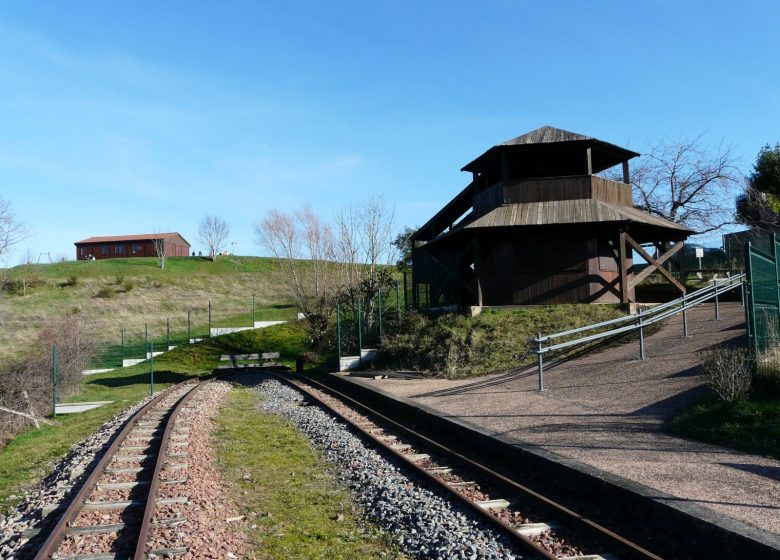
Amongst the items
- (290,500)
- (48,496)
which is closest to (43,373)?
(48,496)

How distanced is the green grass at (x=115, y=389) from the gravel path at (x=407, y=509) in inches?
171

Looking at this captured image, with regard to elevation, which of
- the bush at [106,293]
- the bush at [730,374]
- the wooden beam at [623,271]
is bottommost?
the bush at [730,374]

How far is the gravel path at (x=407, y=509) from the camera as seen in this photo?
5580 mm

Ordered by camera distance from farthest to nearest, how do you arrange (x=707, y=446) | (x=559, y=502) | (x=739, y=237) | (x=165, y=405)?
(x=739, y=237) < (x=165, y=405) < (x=707, y=446) < (x=559, y=502)

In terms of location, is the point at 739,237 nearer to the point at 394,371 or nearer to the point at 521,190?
the point at 521,190

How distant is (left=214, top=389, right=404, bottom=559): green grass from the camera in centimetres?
592

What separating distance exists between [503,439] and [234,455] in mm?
4173

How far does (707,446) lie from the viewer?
8.06 m

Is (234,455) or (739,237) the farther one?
(739,237)

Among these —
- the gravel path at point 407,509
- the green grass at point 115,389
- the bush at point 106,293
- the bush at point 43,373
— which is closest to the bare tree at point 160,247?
the bush at point 106,293

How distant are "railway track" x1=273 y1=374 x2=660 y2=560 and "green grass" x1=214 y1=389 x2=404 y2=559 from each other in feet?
3.45

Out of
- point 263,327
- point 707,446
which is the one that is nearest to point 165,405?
point 707,446

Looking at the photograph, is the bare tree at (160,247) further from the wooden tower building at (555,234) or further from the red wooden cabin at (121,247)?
the wooden tower building at (555,234)

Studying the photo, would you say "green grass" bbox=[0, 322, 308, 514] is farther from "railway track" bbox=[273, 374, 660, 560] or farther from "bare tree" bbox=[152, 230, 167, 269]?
"bare tree" bbox=[152, 230, 167, 269]
